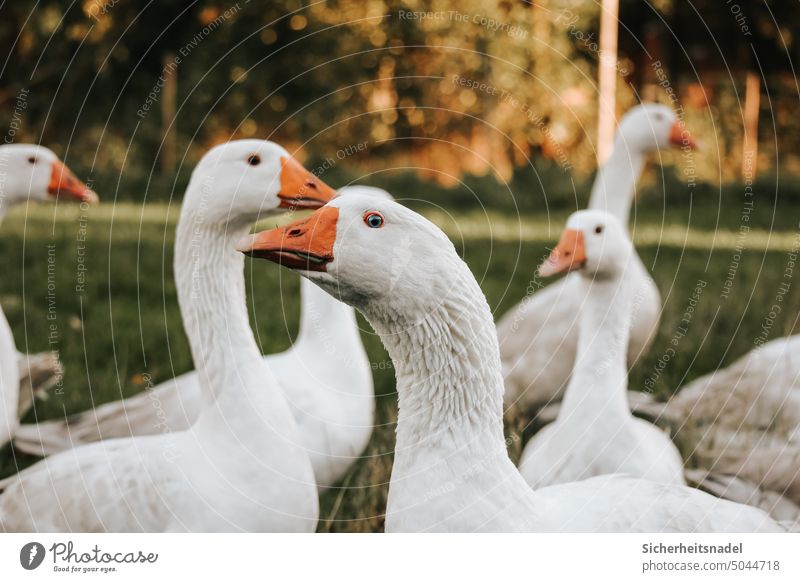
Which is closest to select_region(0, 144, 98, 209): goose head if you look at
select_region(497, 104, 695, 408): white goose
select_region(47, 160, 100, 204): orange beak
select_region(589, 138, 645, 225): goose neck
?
select_region(47, 160, 100, 204): orange beak

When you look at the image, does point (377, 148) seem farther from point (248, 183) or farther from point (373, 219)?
point (373, 219)

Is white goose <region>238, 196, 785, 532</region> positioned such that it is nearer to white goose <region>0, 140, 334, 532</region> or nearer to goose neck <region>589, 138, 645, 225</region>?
white goose <region>0, 140, 334, 532</region>

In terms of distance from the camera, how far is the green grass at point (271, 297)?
3.49 meters

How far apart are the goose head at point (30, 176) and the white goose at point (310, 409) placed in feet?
2.33

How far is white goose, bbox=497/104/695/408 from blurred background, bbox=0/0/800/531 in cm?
26

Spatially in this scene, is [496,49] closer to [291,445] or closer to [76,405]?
[76,405]

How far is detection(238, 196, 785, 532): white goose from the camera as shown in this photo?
1773 mm

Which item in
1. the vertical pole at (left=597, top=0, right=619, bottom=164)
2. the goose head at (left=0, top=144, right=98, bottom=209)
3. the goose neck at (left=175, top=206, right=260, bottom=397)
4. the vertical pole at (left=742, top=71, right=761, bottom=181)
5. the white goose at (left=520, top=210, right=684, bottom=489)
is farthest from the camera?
the vertical pole at (left=742, top=71, right=761, bottom=181)

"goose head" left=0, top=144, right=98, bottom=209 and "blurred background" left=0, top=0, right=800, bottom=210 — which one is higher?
"blurred background" left=0, top=0, right=800, bottom=210

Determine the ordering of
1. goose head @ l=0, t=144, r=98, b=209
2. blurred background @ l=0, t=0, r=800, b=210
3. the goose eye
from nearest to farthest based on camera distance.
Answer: the goose eye → goose head @ l=0, t=144, r=98, b=209 → blurred background @ l=0, t=0, r=800, b=210

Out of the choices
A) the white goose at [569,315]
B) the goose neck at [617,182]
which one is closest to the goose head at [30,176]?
the white goose at [569,315]
